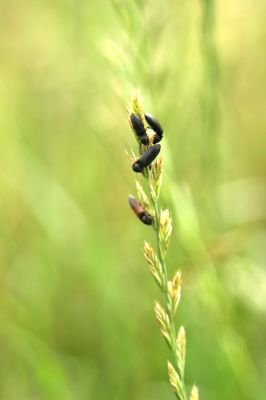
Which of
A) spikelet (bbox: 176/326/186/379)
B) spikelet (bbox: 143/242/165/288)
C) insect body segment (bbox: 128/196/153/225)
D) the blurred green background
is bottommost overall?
spikelet (bbox: 176/326/186/379)

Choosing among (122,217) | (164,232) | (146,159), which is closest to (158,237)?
(164,232)

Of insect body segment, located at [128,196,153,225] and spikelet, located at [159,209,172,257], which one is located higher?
insect body segment, located at [128,196,153,225]

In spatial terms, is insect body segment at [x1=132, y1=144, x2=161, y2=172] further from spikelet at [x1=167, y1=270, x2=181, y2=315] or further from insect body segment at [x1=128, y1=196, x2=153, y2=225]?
spikelet at [x1=167, y1=270, x2=181, y2=315]

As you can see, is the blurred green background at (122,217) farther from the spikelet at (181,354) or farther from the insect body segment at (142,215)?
the spikelet at (181,354)

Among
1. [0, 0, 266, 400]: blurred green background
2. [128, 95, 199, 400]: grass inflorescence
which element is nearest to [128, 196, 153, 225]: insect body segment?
[128, 95, 199, 400]: grass inflorescence

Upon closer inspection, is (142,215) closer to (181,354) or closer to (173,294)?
(173,294)

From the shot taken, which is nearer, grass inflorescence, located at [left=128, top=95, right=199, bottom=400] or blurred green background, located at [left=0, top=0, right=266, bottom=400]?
grass inflorescence, located at [left=128, top=95, right=199, bottom=400]

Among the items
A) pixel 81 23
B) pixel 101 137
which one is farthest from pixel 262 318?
pixel 81 23
